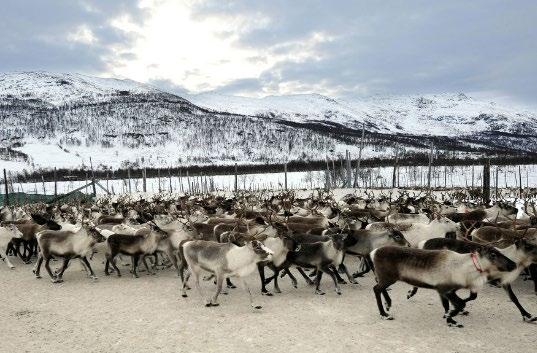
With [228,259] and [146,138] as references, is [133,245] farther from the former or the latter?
[146,138]

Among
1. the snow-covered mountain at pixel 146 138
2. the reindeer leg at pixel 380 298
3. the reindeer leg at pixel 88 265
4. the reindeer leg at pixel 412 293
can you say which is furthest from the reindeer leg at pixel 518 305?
the snow-covered mountain at pixel 146 138

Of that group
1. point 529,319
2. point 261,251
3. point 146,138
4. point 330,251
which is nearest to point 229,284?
point 261,251

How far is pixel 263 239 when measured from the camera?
8891 millimetres

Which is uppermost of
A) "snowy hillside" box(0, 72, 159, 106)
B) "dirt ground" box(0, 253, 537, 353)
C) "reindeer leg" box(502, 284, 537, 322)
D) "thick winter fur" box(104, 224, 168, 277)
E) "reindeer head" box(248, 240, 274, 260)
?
"snowy hillside" box(0, 72, 159, 106)

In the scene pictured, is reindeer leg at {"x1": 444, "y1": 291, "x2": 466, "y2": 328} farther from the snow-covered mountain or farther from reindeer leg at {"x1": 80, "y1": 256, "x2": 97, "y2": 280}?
the snow-covered mountain

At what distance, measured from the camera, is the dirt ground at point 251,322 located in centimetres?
598

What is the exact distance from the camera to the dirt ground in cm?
598

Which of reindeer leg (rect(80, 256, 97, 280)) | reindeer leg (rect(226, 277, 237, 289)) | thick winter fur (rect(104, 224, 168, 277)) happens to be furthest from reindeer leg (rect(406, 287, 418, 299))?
reindeer leg (rect(80, 256, 97, 280))

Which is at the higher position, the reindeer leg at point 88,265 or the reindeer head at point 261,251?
the reindeer head at point 261,251

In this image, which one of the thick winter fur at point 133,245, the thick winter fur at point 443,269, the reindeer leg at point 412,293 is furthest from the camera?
the thick winter fur at point 133,245

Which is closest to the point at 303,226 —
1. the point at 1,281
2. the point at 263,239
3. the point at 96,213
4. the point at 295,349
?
the point at 263,239

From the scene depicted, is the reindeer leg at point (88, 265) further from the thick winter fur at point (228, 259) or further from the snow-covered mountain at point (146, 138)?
the snow-covered mountain at point (146, 138)

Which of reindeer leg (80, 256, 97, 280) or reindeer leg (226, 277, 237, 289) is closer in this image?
reindeer leg (226, 277, 237, 289)

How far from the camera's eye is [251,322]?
6.89 metres
